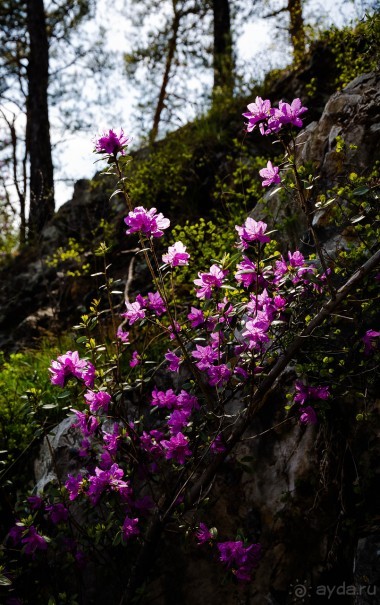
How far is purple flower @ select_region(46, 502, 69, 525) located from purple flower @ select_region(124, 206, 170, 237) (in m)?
1.51

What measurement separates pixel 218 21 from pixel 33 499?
9.09 meters

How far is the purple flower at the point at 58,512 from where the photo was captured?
2378 millimetres

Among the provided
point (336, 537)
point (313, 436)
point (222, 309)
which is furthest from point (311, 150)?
point (336, 537)

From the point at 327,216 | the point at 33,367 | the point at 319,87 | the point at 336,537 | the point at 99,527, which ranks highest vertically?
the point at 319,87

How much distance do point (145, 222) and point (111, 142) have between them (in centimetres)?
39

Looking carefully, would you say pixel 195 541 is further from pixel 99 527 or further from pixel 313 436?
pixel 313 436

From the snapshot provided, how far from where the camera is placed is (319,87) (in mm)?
5555

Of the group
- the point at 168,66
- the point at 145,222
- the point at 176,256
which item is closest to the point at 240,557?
the point at 176,256

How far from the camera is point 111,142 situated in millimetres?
2012

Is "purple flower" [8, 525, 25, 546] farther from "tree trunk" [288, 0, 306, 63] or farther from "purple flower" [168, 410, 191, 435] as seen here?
"tree trunk" [288, 0, 306, 63]

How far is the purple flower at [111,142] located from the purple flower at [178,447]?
136cm

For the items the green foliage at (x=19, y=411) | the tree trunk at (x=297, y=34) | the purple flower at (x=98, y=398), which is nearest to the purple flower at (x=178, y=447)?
the purple flower at (x=98, y=398)

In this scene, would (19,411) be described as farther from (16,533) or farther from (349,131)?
(349,131)

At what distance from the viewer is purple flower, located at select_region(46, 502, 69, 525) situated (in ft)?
7.80
